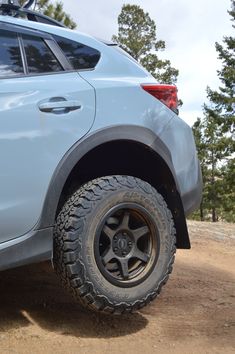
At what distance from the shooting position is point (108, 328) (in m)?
3.29

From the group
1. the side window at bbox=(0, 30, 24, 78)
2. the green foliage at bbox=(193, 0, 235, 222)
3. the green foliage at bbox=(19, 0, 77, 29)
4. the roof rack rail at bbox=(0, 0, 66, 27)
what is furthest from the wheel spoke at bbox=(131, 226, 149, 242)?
the green foliage at bbox=(193, 0, 235, 222)

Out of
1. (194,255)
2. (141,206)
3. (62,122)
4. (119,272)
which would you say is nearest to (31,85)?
(62,122)

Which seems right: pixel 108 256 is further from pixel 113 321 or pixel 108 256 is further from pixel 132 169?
pixel 132 169

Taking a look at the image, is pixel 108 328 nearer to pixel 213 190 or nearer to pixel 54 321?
pixel 54 321

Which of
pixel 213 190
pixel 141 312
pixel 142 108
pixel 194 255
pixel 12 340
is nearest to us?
pixel 12 340

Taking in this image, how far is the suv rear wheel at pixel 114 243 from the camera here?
2992 mm

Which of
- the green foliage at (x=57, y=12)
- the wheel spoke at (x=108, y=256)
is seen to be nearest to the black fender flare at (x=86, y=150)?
the wheel spoke at (x=108, y=256)

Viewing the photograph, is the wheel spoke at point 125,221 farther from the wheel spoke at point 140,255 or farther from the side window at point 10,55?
the side window at point 10,55

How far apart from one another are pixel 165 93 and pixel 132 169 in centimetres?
59

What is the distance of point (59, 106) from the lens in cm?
300

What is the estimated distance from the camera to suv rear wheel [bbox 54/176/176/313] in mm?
2992

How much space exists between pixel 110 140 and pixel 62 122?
377 millimetres

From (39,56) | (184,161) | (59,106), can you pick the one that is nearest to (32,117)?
(59,106)

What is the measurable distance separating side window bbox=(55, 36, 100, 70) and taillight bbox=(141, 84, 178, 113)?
1.26 ft
